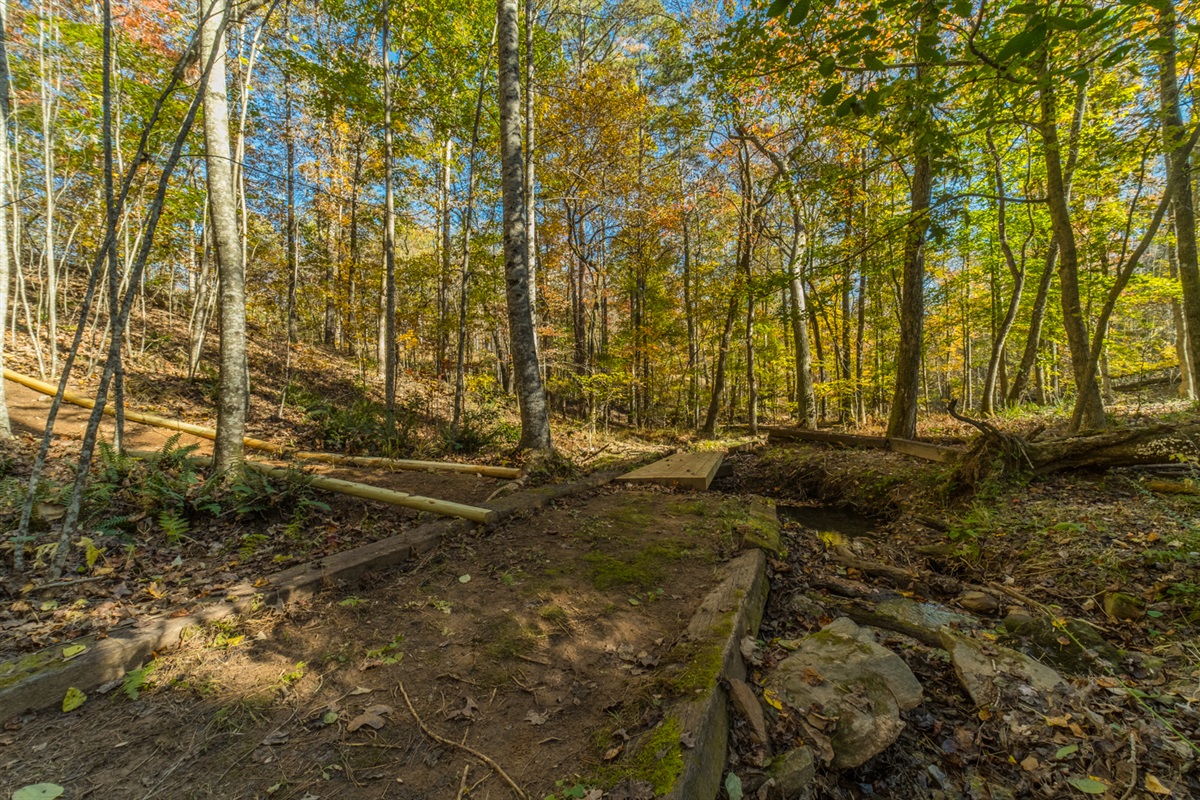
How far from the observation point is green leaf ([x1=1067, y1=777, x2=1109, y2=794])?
69.7 inches

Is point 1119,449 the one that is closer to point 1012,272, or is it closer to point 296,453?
point 1012,272

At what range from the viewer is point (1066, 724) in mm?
2074

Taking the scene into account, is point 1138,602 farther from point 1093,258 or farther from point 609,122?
Answer: point 609,122

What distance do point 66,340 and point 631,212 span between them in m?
14.2

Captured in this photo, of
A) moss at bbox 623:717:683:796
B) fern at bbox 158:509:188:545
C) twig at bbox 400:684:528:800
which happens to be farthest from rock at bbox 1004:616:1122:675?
fern at bbox 158:509:188:545

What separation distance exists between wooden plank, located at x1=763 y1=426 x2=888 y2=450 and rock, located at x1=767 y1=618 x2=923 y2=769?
652cm

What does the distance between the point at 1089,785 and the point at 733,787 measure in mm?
1454

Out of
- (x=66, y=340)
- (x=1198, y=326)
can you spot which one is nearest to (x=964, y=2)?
(x=1198, y=326)

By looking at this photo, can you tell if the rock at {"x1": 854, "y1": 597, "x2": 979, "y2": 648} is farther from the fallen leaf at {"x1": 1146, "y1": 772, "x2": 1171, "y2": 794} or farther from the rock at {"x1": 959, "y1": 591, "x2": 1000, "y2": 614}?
the fallen leaf at {"x1": 1146, "y1": 772, "x2": 1171, "y2": 794}

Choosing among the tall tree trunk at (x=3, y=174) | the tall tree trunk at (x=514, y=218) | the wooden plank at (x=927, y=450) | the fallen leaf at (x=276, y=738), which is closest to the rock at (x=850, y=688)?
the fallen leaf at (x=276, y=738)

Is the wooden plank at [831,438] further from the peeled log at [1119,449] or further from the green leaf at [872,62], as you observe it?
the green leaf at [872,62]

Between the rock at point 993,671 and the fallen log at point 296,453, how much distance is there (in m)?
4.43

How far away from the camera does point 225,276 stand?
457cm

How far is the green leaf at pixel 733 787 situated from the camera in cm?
166
